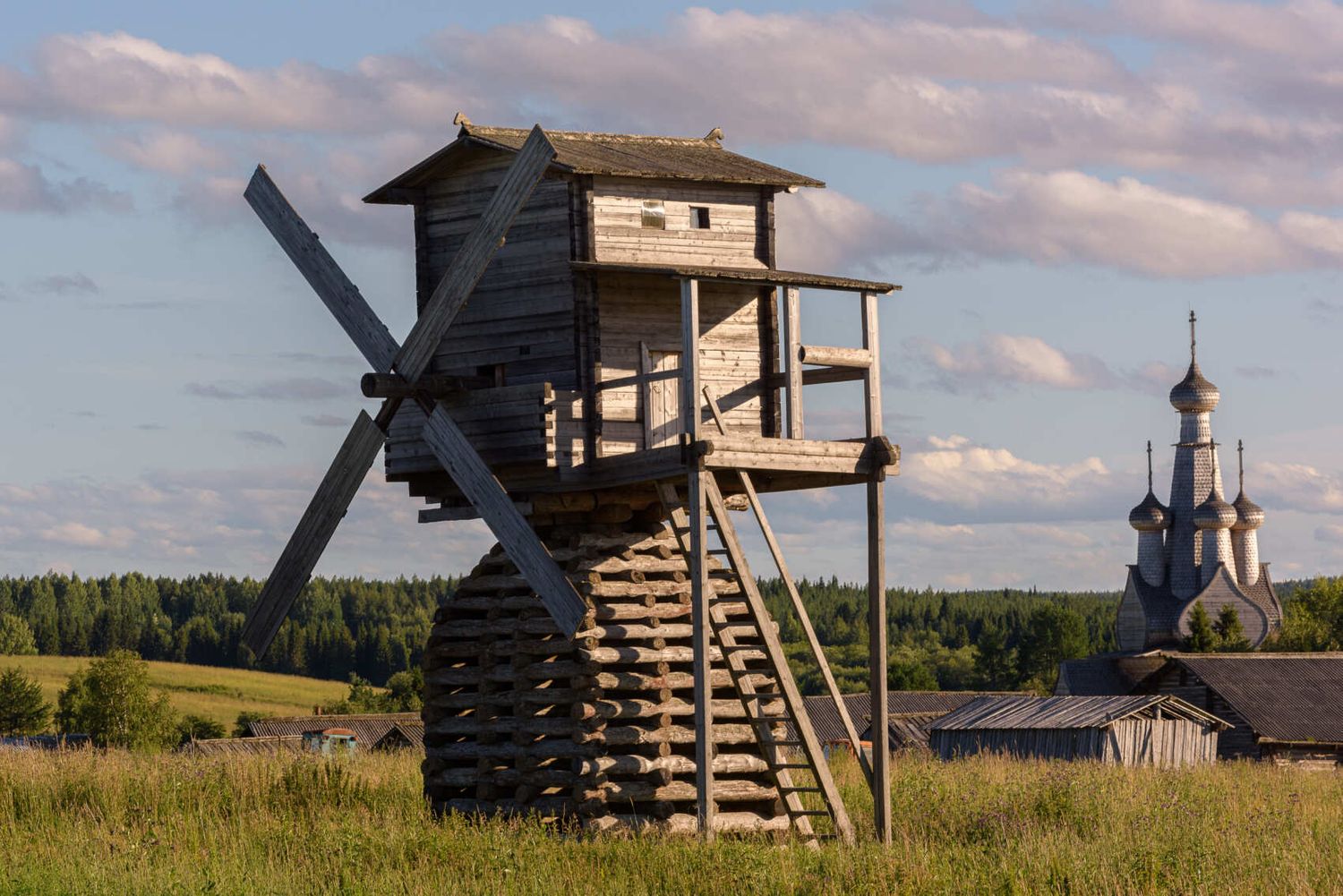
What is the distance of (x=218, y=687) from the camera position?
124 metres

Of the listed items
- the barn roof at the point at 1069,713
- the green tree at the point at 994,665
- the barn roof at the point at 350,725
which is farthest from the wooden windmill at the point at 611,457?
the green tree at the point at 994,665

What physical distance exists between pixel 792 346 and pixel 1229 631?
96718 mm

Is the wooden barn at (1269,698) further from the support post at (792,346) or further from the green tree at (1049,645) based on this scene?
the green tree at (1049,645)

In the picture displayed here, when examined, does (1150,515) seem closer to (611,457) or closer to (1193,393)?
(1193,393)

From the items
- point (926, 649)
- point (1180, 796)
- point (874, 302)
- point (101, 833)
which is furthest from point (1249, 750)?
point (926, 649)

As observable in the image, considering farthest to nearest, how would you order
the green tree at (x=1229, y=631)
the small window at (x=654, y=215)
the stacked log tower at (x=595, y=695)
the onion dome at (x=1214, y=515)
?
the onion dome at (x=1214, y=515) < the green tree at (x=1229, y=631) < the small window at (x=654, y=215) < the stacked log tower at (x=595, y=695)

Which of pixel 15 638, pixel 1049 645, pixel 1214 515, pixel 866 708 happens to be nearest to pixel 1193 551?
pixel 1214 515

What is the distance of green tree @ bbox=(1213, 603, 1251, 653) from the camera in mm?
110625

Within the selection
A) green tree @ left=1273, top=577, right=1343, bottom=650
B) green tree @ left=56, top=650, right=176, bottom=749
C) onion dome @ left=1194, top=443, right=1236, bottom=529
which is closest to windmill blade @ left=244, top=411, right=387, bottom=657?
green tree @ left=56, top=650, right=176, bottom=749

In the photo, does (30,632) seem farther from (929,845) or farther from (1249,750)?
(929,845)

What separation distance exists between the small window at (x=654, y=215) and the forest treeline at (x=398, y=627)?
89830mm

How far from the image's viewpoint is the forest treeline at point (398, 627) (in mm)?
137125

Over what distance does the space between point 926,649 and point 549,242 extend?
14323cm

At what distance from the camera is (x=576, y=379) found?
21312mm
